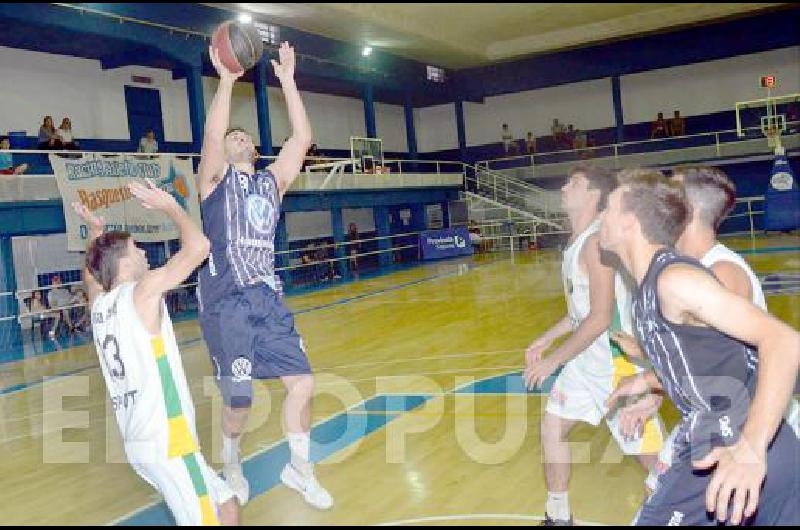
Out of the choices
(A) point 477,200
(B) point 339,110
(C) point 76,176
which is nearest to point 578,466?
(C) point 76,176

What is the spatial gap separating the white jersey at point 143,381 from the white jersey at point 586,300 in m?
1.92

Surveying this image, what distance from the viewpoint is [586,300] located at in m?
3.94

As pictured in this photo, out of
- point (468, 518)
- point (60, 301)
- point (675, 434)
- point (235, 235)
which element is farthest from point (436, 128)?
point (675, 434)

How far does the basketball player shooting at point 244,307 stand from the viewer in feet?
14.2

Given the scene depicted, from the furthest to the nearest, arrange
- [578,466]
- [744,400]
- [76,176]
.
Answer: [76,176]
[578,466]
[744,400]

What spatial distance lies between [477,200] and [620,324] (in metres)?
23.4

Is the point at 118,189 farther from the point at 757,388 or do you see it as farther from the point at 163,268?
the point at 757,388

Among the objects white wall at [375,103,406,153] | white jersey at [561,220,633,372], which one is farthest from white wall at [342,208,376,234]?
white jersey at [561,220,633,372]

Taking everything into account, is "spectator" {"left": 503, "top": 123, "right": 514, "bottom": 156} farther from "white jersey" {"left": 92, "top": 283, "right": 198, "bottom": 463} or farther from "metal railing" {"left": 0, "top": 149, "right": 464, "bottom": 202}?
"white jersey" {"left": 92, "top": 283, "right": 198, "bottom": 463}

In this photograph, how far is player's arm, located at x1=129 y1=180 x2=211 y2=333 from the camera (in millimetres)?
3055

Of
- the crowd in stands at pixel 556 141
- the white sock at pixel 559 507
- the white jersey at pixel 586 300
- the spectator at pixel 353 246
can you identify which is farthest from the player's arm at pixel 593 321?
the crowd in stands at pixel 556 141

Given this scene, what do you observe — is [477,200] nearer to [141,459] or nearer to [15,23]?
[15,23]

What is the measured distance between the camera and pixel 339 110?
28.2 m

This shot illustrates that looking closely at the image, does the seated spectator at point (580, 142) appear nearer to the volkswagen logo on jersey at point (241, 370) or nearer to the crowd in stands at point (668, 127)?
the crowd in stands at point (668, 127)
